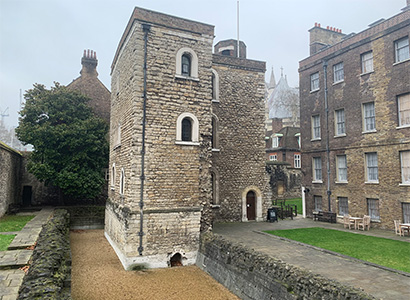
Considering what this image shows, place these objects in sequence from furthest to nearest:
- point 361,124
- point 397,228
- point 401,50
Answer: point 361,124
point 401,50
point 397,228

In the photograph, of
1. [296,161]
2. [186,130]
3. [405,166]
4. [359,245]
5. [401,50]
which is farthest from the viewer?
[296,161]

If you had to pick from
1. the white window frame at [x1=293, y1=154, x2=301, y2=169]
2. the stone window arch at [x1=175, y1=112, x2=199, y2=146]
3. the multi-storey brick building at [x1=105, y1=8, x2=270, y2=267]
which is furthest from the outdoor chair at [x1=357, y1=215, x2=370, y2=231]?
the white window frame at [x1=293, y1=154, x2=301, y2=169]

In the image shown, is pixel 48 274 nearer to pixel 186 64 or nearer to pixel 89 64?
pixel 186 64

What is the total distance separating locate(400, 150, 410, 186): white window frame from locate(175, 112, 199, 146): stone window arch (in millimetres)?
11404

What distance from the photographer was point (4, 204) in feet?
64.0

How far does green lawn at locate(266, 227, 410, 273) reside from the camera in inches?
404

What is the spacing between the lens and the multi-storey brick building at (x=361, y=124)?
52.7 ft

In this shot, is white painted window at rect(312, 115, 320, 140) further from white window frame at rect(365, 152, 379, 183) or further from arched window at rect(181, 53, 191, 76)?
arched window at rect(181, 53, 191, 76)

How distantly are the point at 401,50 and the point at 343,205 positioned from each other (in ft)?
31.9

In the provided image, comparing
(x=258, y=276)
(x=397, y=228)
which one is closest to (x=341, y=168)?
(x=397, y=228)

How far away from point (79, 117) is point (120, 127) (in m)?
10.8

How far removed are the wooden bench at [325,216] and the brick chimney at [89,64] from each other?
2300 cm

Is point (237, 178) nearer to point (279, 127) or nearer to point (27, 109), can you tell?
point (27, 109)

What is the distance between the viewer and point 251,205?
20062mm
